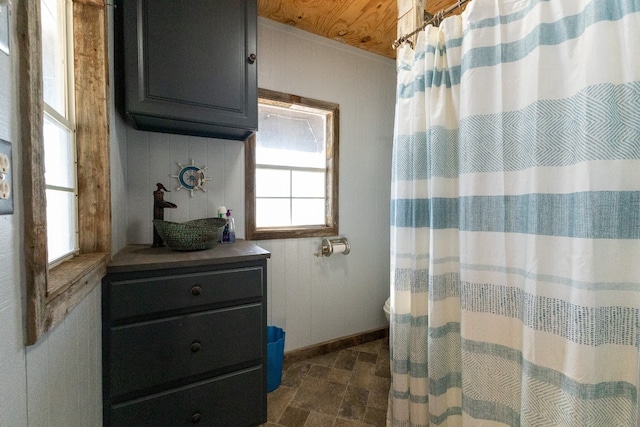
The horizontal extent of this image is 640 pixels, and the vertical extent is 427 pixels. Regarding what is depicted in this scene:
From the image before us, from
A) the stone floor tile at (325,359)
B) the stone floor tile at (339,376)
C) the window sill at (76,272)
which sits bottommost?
the stone floor tile at (339,376)

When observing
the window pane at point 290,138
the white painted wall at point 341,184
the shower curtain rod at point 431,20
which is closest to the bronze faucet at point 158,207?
the white painted wall at point 341,184

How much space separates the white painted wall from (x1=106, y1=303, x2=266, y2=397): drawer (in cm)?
62

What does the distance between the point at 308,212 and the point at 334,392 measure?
121cm

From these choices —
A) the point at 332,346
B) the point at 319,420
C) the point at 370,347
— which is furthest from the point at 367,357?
the point at 319,420

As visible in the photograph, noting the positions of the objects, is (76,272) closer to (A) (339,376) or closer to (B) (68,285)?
(B) (68,285)

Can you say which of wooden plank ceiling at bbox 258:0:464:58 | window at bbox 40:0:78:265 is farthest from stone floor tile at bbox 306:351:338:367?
wooden plank ceiling at bbox 258:0:464:58

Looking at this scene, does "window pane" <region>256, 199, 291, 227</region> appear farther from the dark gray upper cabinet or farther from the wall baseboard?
the wall baseboard

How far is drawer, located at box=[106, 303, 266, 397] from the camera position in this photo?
3.35ft

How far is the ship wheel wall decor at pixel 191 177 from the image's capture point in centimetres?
158

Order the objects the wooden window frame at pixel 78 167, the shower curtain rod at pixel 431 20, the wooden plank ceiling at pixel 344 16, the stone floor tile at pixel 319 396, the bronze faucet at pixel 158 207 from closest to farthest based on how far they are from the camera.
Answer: the wooden window frame at pixel 78 167, the shower curtain rod at pixel 431 20, the bronze faucet at pixel 158 207, the stone floor tile at pixel 319 396, the wooden plank ceiling at pixel 344 16

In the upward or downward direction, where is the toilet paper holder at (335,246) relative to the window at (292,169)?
downward

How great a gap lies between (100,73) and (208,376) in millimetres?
1299

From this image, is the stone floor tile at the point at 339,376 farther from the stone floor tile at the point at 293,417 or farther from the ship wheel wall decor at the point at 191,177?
the ship wheel wall decor at the point at 191,177

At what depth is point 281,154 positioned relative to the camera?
6.41 ft
